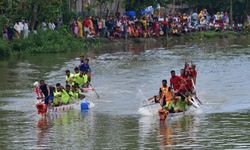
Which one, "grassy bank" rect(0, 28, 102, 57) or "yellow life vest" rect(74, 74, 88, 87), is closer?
"yellow life vest" rect(74, 74, 88, 87)

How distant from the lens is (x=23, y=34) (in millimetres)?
48094

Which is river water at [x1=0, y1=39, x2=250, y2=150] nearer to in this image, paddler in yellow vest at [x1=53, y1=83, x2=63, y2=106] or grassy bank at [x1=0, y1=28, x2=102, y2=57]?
paddler in yellow vest at [x1=53, y1=83, x2=63, y2=106]

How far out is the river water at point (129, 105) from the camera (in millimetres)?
22281

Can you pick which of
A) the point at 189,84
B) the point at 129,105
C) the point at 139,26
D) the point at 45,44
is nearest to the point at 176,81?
the point at 189,84

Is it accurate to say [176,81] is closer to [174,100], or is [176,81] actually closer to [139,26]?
[174,100]

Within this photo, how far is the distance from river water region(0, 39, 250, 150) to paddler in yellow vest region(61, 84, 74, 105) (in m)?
0.80

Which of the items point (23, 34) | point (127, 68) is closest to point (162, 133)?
point (127, 68)

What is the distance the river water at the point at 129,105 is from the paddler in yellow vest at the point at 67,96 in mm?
800

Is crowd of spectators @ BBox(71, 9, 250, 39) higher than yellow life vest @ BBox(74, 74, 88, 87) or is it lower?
higher

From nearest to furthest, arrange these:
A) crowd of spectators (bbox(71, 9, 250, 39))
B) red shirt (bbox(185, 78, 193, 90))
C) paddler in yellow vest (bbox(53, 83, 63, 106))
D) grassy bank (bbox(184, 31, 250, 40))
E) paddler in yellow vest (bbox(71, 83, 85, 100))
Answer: paddler in yellow vest (bbox(53, 83, 63, 106)) → red shirt (bbox(185, 78, 193, 90)) → paddler in yellow vest (bbox(71, 83, 85, 100)) → crowd of spectators (bbox(71, 9, 250, 39)) → grassy bank (bbox(184, 31, 250, 40))

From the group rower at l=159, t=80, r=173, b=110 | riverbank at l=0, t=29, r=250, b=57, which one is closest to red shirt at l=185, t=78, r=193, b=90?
rower at l=159, t=80, r=173, b=110

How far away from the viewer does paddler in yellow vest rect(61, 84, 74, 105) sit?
95.2ft

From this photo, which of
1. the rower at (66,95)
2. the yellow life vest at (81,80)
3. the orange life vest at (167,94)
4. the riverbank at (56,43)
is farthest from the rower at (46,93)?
the riverbank at (56,43)

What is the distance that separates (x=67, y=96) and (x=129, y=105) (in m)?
2.09
